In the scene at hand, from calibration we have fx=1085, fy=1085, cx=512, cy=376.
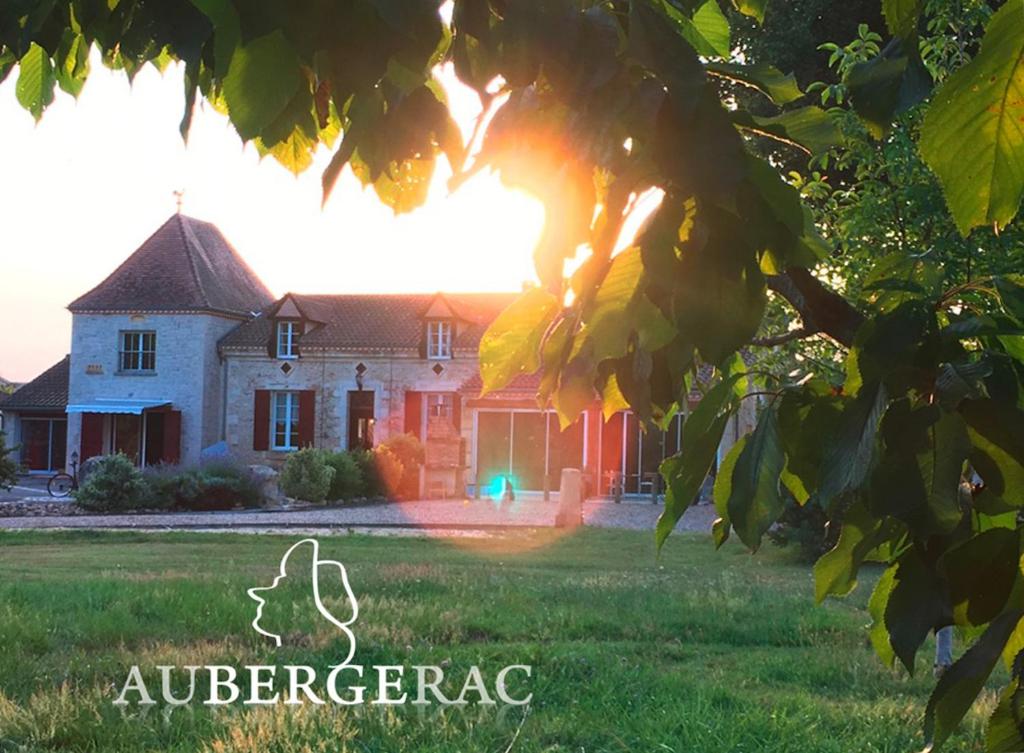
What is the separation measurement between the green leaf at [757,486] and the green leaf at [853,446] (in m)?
0.13

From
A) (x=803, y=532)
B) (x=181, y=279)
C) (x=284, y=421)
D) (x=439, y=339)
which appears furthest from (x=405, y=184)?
(x=181, y=279)

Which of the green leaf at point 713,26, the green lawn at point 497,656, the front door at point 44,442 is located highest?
the green leaf at point 713,26

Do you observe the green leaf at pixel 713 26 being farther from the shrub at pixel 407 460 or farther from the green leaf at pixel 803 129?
the shrub at pixel 407 460

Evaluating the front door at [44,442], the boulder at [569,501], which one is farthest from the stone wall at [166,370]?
the boulder at [569,501]

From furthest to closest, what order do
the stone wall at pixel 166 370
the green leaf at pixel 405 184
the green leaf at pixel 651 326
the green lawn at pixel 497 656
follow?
the stone wall at pixel 166 370
the green lawn at pixel 497 656
the green leaf at pixel 405 184
the green leaf at pixel 651 326

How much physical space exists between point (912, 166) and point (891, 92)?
623 centimetres

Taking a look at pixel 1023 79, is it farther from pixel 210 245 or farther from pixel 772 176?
pixel 210 245

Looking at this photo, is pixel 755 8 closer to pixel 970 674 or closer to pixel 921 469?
pixel 921 469

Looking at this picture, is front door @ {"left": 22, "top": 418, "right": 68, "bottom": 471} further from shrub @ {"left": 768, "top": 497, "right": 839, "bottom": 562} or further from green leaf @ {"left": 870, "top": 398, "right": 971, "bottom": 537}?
green leaf @ {"left": 870, "top": 398, "right": 971, "bottom": 537}

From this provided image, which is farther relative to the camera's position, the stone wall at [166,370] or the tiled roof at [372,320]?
the stone wall at [166,370]

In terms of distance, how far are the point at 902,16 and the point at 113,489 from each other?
22.8m

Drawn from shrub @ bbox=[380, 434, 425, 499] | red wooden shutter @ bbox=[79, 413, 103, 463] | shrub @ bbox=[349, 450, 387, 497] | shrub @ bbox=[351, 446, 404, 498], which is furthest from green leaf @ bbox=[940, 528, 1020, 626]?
red wooden shutter @ bbox=[79, 413, 103, 463]

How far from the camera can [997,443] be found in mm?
1048

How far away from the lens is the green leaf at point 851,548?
3.79 feet
